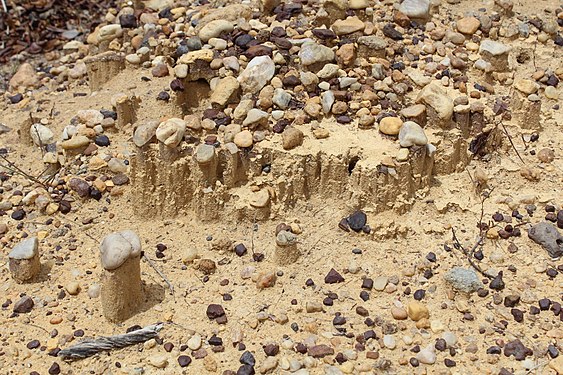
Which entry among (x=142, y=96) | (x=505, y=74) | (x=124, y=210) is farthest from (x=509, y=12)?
(x=124, y=210)

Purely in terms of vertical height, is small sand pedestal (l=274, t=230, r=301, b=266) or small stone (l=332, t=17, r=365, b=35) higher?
small stone (l=332, t=17, r=365, b=35)

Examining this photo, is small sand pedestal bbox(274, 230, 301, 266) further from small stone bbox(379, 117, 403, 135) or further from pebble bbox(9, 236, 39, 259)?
pebble bbox(9, 236, 39, 259)

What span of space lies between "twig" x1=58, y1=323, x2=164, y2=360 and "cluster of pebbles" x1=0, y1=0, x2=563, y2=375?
68mm

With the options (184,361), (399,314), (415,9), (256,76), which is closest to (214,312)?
(184,361)

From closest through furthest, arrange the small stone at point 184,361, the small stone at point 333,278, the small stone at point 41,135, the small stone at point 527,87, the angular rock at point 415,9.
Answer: the small stone at point 184,361 < the small stone at point 333,278 < the small stone at point 527,87 < the small stone at point 41,135 < the angular rock at point 415,9

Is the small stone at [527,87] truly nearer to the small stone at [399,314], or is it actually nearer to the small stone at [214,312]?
the small stone at [399,314]

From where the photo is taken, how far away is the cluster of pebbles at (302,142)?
3574 mm

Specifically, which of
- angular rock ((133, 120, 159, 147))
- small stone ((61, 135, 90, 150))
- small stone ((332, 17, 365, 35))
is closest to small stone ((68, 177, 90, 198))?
small stone ((61, 135, 90, 150))

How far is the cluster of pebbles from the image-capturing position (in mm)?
3574

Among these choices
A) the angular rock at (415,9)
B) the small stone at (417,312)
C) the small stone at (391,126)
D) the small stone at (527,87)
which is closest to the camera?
the small stone at (417,312)

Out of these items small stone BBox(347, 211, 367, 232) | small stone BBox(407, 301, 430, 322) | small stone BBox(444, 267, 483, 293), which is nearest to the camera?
small stone BBox(407, 301, 430, 322)

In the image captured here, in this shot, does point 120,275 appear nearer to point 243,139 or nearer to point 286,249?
point 286,249

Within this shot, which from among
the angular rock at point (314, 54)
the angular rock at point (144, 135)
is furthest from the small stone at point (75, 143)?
the angular rock at point (314, 54)

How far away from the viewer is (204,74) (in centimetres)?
470
